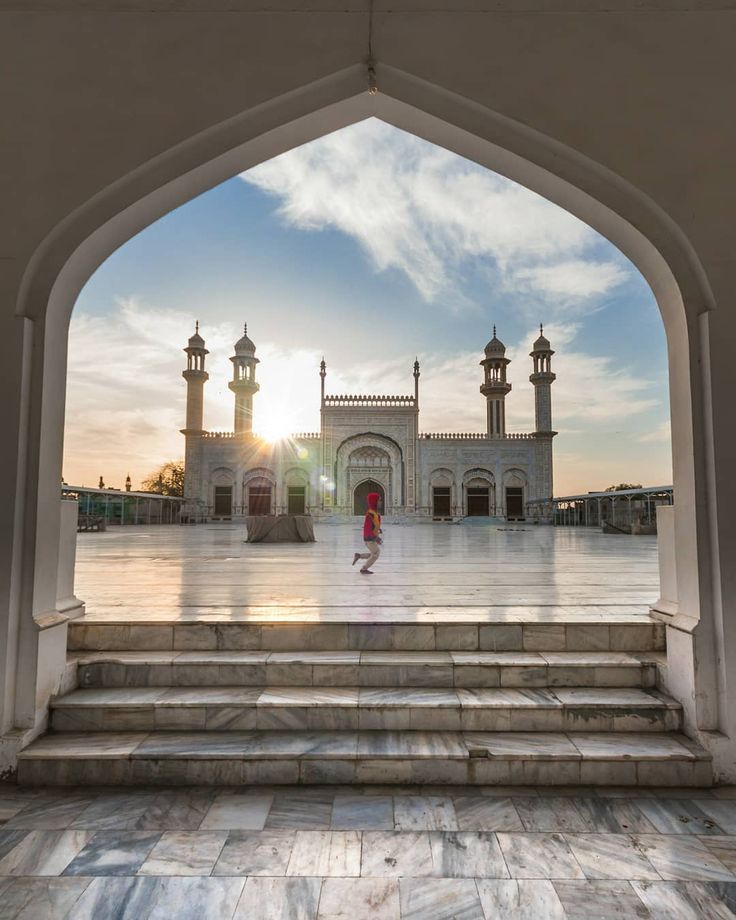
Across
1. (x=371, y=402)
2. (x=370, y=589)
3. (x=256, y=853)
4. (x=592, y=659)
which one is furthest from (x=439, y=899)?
(x=371, y=402)

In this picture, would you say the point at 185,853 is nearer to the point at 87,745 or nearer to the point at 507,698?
the point at 87,745

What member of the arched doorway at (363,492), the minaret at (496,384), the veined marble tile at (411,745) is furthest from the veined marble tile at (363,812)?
the minaret at (496,384)

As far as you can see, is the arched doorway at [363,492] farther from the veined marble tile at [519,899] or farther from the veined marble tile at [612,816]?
the veined marble tile at [519,899]

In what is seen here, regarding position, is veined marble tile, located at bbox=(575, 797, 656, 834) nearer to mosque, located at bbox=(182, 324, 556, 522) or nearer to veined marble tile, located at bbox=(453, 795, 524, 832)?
veined marble tile, located at bbox=(453, 795, 524, 832)

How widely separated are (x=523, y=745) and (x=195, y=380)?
30.5 m

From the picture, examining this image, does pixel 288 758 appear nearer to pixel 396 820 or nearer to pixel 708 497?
pixel 396 820

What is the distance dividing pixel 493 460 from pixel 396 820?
28.9m

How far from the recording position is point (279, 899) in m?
1.44

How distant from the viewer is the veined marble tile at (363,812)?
176 centimetres

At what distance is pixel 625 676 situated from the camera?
2457 mm

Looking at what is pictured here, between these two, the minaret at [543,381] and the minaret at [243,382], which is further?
the minaret at [243,382]

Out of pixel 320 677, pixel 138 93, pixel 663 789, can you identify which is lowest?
pixel 663 789

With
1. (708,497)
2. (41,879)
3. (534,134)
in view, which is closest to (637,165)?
(534,134)

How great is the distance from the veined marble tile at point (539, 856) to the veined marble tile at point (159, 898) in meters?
0.85
